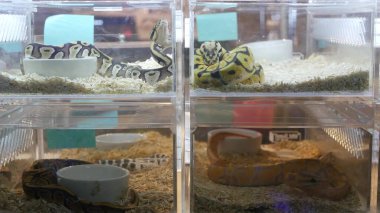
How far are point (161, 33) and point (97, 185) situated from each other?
441 millimetres

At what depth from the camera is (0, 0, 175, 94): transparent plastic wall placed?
1.35 metres

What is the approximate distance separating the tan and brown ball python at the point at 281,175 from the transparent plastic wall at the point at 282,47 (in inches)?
6.9

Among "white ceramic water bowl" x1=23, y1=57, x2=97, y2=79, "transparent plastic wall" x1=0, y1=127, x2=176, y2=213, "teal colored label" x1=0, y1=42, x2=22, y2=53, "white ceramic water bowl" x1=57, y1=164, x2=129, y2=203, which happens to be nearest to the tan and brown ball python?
"transparent plastic wall" x1=0, y1=127, x2=176, y2=213

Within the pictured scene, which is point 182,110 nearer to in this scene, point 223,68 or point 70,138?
point 223,68

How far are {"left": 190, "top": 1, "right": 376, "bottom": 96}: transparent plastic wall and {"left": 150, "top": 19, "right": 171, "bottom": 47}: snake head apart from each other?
7cm

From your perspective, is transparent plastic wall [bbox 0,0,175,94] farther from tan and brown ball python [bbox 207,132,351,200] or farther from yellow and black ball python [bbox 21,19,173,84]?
tan and brown ball python [bbox 207,132,351,200]

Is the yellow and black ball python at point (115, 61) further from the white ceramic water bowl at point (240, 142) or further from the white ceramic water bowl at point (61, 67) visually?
the white ceramic water bowl at point (240, 142)

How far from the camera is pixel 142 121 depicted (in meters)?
1.35

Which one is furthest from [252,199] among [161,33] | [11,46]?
[11,46]

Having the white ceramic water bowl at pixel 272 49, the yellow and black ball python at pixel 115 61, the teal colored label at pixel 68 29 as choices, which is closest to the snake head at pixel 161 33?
the yellow and black ball python at pixel 115 61

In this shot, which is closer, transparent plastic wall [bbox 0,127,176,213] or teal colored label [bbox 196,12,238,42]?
transparent plastic wall [bbox 0,127,176,213]

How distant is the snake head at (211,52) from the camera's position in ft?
4.66

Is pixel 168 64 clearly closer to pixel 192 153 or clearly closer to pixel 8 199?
pixel 192 153

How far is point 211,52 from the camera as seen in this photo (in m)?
1.44
